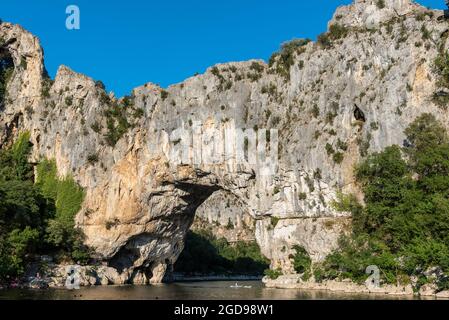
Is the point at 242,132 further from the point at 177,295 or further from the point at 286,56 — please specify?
the point at 177,295

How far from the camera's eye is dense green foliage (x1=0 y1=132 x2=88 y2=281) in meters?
38.9

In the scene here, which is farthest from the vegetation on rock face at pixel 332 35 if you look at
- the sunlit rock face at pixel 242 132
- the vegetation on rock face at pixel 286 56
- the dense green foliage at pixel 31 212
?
the dense green foliage at pixel 31 212

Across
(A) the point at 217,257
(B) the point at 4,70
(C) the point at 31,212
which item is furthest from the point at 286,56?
(A) the point at 217,257

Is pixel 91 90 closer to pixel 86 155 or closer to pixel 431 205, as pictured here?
pixel 86 155

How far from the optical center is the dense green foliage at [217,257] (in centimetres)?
7350

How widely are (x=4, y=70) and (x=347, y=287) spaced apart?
42.2 meters

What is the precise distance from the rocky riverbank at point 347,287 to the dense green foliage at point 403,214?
429 mm

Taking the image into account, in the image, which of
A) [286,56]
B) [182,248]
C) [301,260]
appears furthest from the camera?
[182,248]

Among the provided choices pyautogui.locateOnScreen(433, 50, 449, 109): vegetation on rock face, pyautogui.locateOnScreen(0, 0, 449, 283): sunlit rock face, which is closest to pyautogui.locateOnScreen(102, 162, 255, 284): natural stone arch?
pyautogui.locateOnScreen(0, 0, 449, 283): sunlit rock face

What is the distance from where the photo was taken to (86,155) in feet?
159

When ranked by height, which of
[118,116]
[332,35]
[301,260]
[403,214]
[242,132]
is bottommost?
[301,260]

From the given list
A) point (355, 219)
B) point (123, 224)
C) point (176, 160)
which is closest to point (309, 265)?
point (355, 219)

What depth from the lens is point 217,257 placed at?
77.5 m

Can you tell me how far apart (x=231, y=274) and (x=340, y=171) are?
4071 centimetres
